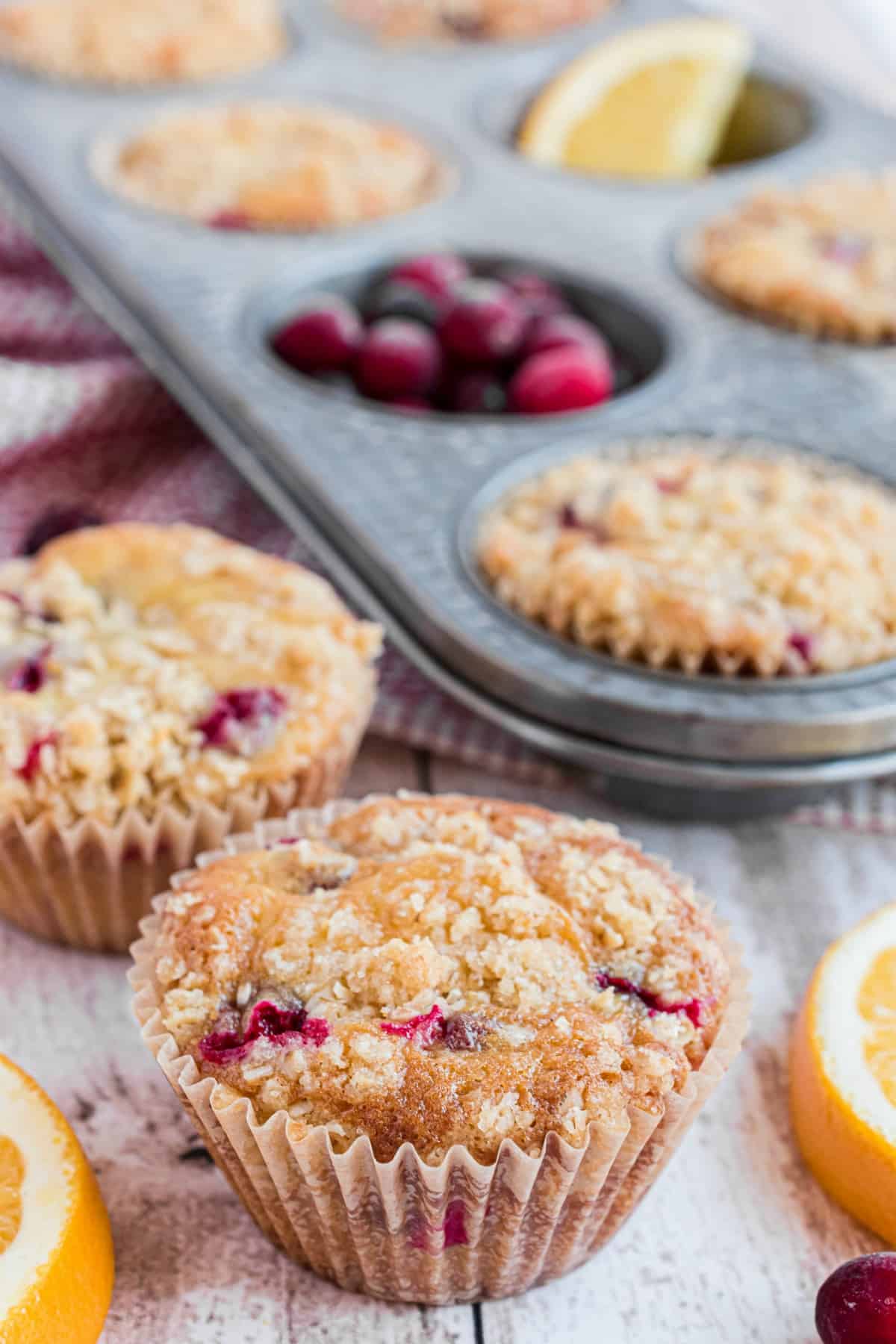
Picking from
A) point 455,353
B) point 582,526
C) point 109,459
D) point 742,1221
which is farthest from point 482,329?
point 742,1221

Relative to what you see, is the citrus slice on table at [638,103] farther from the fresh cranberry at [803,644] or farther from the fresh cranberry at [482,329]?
the fresh cranberry at [803,644]

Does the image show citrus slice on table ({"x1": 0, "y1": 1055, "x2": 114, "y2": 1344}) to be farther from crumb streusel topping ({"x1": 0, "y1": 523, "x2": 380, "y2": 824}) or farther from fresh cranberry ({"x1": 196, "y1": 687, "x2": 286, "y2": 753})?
fresh cranberry ({"x1": 196, "y1": 687, "x2": 286, "y2": 753})

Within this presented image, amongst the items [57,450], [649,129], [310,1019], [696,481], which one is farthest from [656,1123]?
[649,129]

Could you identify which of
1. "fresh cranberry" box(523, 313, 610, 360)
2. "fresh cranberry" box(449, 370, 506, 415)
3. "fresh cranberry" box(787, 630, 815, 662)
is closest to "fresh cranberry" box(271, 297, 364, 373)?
"fresh cranberry" box(449, 370, 506, 415)

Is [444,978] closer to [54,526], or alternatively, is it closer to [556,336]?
→ [54,526]

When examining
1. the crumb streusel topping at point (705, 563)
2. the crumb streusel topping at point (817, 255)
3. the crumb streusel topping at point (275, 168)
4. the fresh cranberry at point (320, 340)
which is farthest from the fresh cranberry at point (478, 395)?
the crumb streusel topping at point (275, 168)

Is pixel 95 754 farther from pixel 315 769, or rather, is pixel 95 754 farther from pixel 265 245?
pixel 265 245
